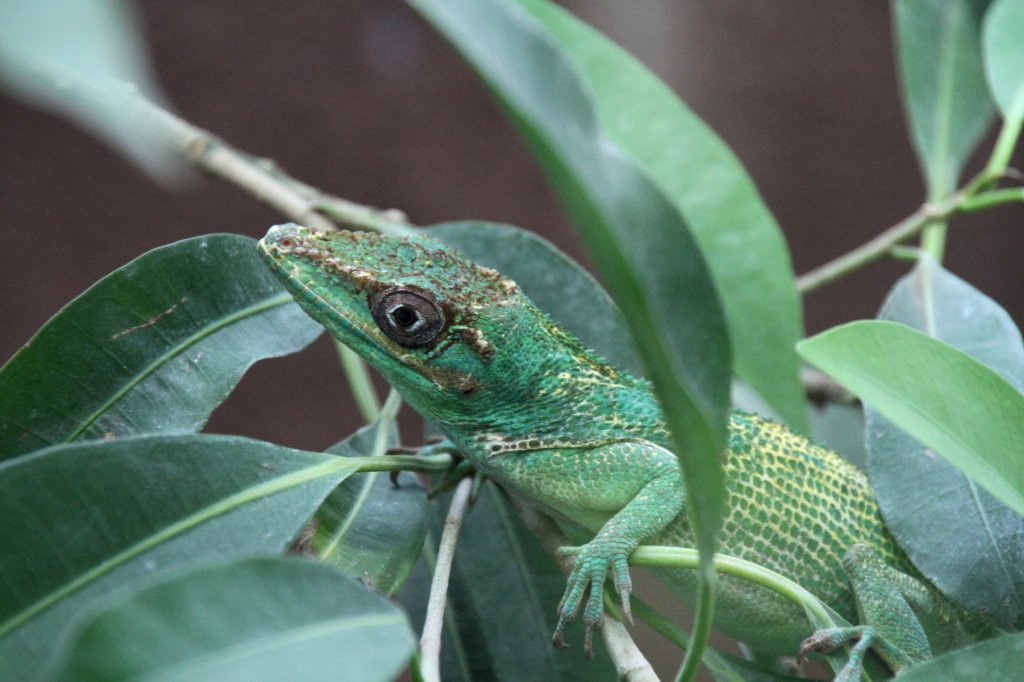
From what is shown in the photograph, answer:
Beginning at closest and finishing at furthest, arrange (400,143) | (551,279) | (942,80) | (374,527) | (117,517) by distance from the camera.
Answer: (117,517) → (374,527) → (551,279) → (942,80) → (400,143)

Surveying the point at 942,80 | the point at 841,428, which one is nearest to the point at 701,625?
the point at 841,428

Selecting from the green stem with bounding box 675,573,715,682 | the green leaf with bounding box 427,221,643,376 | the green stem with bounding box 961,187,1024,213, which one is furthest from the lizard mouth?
the green stem with bounding box 961,187,1024,213

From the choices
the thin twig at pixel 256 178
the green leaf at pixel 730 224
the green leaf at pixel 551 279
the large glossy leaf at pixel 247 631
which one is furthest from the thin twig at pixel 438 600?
the green leaf at pixel 730 224

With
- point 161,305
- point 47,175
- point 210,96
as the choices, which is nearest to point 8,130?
point 47,175

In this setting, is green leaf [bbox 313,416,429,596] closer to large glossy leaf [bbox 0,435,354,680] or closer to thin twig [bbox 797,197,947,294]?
large glossy leaf [bbox 0,435,354,680]

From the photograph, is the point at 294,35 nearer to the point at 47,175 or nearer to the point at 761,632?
the point at 47,175

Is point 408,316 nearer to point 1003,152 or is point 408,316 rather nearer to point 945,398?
point 945,398

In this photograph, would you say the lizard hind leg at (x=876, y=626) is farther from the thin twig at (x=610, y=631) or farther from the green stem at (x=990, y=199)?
the green stem at (x=990, y=199)
